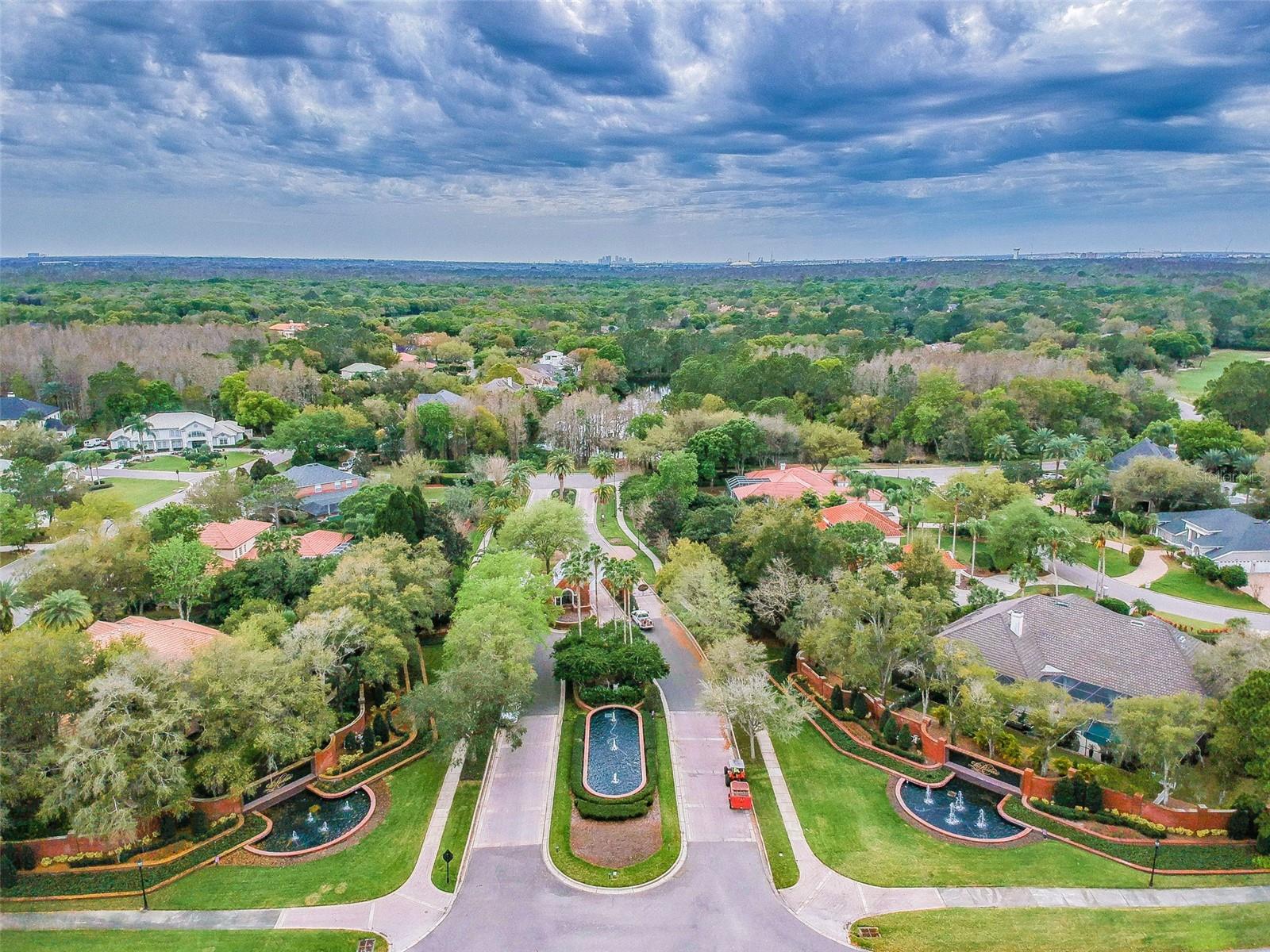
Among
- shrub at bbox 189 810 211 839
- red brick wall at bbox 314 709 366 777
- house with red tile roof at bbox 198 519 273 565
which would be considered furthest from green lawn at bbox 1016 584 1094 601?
house with red tile roof at bbox 198 519 273 565

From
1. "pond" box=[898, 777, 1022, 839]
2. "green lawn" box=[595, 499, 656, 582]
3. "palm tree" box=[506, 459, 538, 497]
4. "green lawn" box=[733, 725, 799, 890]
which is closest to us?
"green lawn" box=[733, 725, 799, 890]

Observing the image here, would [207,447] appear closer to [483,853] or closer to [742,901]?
[483,853]

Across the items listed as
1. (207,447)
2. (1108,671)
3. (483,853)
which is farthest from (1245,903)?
(207,447)

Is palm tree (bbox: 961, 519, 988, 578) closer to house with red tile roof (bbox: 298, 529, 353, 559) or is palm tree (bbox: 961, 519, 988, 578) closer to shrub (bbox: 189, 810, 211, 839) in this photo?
house with red tile roof (bbox: 298, 529, 353, 559)

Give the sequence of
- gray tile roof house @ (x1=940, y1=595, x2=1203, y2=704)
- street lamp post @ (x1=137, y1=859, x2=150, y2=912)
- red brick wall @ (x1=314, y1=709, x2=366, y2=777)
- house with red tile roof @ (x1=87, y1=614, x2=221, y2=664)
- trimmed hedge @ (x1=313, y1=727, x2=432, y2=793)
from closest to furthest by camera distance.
Result: street lamp post @ (x1=137, y1=859, x2=150, y2=912), trimmed hedge @ (x1=313, y1=727, x2=432, y2=793), red brick wall @ (x1=314, y1=709, x2=366, y2=777), gray tile roof house @ (x1=940, y1=595, x2=1203, y2=704), house with red tile roof @ (x1=87, y1=614, x2=221, y2=664)

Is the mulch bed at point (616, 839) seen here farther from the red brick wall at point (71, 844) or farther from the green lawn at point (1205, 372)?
the green lawn at point (1205, 372)

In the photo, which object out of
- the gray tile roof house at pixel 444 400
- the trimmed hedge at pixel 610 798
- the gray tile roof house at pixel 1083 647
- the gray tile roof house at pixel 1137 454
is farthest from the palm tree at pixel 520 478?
the gray tile roof house at pixel 1137 454
